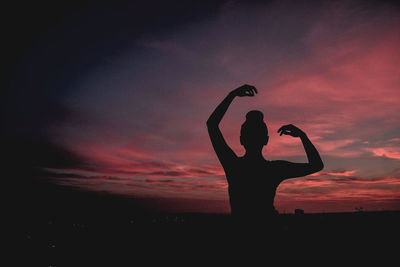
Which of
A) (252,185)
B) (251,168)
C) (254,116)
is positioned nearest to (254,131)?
(254,116)

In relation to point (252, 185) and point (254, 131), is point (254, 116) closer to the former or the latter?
point (254, 131)

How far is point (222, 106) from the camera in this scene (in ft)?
8.60

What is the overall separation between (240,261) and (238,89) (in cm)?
166

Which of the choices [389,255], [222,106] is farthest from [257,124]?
[389,255]

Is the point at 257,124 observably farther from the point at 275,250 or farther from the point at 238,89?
the point at 275,250

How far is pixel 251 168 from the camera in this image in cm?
256

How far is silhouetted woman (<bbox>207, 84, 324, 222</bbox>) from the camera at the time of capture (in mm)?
2469

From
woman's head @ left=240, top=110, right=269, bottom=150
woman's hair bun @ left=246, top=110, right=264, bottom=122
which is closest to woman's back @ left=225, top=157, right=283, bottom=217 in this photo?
woman's head @ left=240, top=110, right=269, bottom=150

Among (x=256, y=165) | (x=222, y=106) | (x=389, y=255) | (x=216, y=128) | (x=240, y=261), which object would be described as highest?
(x=222, y=106)

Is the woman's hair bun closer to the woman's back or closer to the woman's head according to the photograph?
the woman's head

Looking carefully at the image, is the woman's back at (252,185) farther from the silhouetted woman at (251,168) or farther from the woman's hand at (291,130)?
the woman's hand at (291,130)

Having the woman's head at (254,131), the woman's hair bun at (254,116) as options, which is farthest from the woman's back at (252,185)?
the woman's hair bun at (254,116)

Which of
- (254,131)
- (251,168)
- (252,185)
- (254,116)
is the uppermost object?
(254,116)

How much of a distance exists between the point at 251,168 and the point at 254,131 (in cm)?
38
